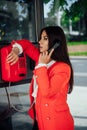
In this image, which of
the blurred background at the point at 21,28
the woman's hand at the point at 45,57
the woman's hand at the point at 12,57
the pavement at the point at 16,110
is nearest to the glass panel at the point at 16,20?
the blurred background at the point at 21,28

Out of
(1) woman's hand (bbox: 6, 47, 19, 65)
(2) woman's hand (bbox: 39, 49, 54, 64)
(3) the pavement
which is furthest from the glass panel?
(2) woman's hand (bbox: 39, 49, 54, 64)

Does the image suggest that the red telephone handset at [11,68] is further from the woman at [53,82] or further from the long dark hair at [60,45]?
the long dark hair at [60,45]

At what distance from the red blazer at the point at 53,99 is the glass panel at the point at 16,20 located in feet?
3.21

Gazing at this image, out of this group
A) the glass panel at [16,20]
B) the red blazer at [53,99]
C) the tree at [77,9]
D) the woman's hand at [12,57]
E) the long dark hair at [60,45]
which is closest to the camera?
the red blazer at [53,99]

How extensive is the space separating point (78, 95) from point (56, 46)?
567 centimetres

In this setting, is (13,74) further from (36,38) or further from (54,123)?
Result: (36,38)

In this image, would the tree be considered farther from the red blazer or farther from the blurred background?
the red blazer

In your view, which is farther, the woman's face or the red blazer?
the woman's face

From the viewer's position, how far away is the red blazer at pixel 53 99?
2588mm

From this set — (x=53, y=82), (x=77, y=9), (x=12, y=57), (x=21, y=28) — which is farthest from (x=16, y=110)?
(x=53, y=82)

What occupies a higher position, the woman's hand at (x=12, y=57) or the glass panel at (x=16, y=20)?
the glass panel at (x=16, y=20)

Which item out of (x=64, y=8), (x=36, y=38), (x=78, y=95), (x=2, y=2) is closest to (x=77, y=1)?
(x=64, y=8)

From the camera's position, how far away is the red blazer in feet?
8.49

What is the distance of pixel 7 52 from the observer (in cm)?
294
